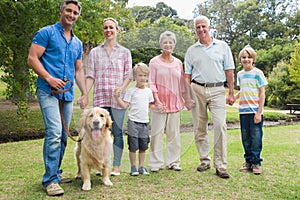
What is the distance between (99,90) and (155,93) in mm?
721

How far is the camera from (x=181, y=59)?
4.08m

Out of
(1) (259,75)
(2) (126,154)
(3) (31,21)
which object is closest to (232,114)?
(3) (31,21)

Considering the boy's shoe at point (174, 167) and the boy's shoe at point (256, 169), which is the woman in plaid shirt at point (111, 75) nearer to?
the boy's shoe at point (174, 167)

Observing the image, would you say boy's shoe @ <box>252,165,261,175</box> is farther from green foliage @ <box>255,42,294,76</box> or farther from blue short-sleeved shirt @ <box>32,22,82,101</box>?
green foliage @ <box>255,42,294,76</box>

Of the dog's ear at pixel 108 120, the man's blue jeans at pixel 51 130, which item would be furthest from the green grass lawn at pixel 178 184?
the dog's ear at pixel 108 120

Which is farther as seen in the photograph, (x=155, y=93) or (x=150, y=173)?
(x=150, y=173)

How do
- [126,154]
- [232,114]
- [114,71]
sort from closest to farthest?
[114,71]
[126,154]
[232,114]

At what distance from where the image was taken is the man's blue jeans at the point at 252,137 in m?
4.88

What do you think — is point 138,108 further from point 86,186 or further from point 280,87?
point 280,87

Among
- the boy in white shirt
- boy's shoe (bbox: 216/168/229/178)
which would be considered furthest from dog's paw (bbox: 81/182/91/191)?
boy's shoe (bbox: 216/168/229/178)

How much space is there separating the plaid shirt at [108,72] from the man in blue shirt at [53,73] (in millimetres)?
260

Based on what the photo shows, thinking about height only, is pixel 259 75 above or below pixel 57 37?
below

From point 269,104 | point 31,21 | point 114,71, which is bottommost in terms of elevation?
point 269,104

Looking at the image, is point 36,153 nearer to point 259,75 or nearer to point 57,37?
point 57,37
